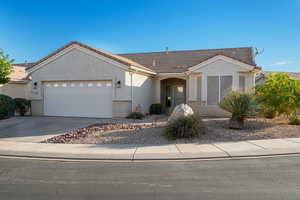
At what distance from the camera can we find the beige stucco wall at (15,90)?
16.5m

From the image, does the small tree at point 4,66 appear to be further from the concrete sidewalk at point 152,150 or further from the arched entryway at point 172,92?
the arched entryway at point 172,92

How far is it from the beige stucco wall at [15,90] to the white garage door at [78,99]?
5.36 meters

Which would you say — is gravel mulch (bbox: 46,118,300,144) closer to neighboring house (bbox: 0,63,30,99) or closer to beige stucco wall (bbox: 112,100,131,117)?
beige stucco wall (bbox: 112,100,131,117)

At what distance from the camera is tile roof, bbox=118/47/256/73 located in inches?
648

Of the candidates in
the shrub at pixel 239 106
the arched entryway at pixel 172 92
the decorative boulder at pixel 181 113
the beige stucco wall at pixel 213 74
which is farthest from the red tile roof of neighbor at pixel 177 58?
the decorative boulder at pixel 181 113

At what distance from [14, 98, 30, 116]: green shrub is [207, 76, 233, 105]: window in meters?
13.7

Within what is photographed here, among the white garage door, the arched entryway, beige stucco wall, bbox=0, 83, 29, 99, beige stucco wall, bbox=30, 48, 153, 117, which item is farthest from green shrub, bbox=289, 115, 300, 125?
beige stucco wall, bbox=0, 83, 29, 99

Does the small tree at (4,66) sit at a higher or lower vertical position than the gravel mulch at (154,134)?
higher

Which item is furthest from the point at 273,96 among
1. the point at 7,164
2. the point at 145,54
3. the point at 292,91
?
the point at 145,54

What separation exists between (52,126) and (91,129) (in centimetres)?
271

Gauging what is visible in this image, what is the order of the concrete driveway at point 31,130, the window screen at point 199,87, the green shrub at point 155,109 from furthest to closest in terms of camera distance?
1. the green shrub at point 155,109
2. the window screen at point 199,87
3. the concrete driveway at point 31,130

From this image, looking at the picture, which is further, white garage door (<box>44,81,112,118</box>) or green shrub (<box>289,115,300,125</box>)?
white garage door (<box>44,81,112,118</box>)

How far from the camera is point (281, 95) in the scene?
949cm

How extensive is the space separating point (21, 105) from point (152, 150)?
12629 mm
